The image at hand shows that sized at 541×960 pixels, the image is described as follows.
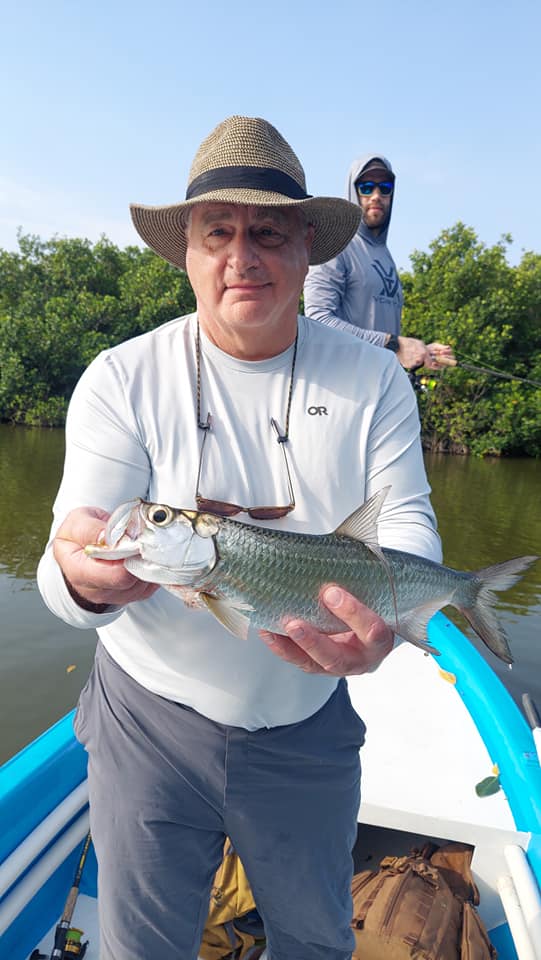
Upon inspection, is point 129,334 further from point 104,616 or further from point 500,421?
point 104,616

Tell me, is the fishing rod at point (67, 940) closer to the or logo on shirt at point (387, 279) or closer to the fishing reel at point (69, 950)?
the fishing reel at point (69, 950)

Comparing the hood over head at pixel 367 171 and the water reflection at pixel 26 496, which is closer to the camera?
the hood over head at pixel 367 171

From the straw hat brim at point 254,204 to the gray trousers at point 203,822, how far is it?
5.62 ft

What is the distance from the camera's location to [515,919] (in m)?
2.58

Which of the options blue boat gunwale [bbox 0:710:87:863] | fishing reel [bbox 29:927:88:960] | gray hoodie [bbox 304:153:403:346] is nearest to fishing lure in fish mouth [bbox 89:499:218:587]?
blue boat gunwale [bbox 0:710:87:863]

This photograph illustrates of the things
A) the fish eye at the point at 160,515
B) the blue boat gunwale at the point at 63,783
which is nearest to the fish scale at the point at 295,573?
the fish eye at the point at 160,515

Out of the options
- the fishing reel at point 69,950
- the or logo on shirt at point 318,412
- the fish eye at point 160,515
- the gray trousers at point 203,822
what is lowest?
the fishing reel at point 69,950

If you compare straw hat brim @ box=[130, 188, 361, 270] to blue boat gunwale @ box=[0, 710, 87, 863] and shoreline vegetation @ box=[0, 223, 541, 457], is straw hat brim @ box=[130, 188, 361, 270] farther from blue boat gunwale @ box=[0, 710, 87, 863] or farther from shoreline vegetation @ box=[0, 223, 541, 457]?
shoreline vegetation @ box=[0, 223, 541, 457]

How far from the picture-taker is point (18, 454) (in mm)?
22406

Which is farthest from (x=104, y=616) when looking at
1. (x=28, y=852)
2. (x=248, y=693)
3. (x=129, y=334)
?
(x=129, y=334)

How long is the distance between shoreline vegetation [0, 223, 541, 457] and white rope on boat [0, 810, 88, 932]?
31.2 meters

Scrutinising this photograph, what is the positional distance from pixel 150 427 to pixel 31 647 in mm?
6745

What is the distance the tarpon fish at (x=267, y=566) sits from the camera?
1670mm

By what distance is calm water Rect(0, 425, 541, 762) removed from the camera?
22.5 ft
